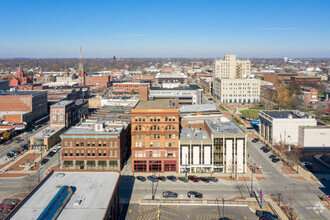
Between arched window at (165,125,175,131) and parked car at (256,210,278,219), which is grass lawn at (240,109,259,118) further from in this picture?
parked car at (256,210,278,219)

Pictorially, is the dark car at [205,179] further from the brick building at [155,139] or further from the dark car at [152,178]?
the dark car at [152,178]

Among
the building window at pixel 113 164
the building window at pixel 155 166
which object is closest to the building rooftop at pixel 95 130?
the building window at pixel 113 164

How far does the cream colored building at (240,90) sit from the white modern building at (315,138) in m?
92.8

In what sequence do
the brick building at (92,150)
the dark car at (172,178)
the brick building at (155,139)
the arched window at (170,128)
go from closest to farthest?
the dark car at (172,178) → the brick building at (155,139) → the arched window at (170,128) → the brick building at (92,150)

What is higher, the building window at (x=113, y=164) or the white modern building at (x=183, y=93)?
the white modern building at (x=183, y=93)

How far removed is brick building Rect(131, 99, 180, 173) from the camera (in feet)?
220

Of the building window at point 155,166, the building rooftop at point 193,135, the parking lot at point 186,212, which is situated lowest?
the parking lot at point 186,212

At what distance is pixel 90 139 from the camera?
6850cm

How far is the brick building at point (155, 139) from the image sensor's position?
67.0m

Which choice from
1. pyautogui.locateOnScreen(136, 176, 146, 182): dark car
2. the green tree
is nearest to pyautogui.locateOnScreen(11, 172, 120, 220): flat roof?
pyautogui.locateOnScreen(136, 176, 146, 182): dark car

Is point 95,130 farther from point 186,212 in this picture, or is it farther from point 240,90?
point 240,90

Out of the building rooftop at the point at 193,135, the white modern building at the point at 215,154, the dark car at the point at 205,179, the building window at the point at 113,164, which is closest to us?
the dark car at the point at 205,179

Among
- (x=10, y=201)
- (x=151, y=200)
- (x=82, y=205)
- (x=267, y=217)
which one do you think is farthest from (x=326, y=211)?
(x=10, y=201)

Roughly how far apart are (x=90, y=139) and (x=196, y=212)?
30.8 metres
